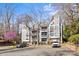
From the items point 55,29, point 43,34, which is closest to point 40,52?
point 43,34

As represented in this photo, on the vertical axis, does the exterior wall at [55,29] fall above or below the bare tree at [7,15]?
below

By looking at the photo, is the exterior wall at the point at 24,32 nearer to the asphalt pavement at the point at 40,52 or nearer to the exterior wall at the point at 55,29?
the asphalt pavement at the point at 40,52

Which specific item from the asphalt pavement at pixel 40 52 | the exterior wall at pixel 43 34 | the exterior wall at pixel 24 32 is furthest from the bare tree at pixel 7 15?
the exterior wall at pixel 43 34

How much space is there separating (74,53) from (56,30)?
0.32m

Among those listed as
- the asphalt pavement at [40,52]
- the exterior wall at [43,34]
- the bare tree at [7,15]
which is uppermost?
the bare tree at [7,15]

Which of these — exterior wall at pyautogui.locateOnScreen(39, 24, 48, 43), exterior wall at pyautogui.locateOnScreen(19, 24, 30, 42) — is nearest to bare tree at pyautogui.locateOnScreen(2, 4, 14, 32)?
exterior wall at pyautogui.locateOnScreen(19, 24, 30, 42)

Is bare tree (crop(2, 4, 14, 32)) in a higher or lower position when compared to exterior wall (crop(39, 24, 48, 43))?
higher

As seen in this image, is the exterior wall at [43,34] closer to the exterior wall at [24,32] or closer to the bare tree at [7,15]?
the exterior wall at [24,32]

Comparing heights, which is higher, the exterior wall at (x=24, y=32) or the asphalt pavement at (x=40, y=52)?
the exterior wall at (x=24, y=32)

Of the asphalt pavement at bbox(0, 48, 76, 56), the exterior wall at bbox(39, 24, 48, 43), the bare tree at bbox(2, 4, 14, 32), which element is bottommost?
the asphalt pavement at bbox(0, 48, 76, 56)

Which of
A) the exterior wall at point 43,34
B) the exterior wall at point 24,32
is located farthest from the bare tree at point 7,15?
the exterior wall at point 43,34

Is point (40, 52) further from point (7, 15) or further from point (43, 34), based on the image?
point (7, 15)

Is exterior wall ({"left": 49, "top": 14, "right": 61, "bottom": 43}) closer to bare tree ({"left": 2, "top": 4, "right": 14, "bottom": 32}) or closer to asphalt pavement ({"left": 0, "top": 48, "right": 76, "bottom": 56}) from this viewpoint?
asphalt pavement ({"left": 0, "top": 48, "right": 76, "bottom": 56})

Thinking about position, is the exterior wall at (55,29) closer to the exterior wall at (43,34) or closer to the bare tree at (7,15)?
the exterior wall at (43,34)
